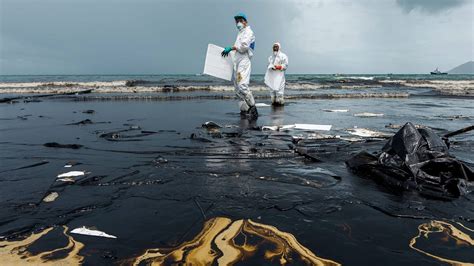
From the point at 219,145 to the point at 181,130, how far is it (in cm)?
190

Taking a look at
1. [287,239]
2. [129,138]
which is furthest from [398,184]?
[129,138]

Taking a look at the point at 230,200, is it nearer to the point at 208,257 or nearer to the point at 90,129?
the point at 208,257

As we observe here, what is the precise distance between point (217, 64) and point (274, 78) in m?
3.38

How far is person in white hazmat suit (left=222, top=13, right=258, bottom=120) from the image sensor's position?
961 cm

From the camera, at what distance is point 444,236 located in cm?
262

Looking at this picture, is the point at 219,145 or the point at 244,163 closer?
the point at 244,163

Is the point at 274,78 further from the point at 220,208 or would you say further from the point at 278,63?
the point at 220,208

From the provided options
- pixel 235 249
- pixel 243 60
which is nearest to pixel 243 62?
pixel 243 60

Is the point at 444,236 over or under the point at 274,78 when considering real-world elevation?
under

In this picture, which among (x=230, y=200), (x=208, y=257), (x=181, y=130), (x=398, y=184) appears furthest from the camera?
(x=181, y=130)

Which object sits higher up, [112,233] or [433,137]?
[433,137]

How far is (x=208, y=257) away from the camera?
7.69 feet

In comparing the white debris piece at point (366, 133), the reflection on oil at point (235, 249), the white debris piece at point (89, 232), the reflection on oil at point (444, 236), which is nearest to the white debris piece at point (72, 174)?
the white debris piece at point (89, 232)

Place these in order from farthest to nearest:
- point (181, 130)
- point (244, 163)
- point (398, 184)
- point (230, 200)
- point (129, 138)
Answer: point (181, 130) → point (129, 138) → point (244, 163) → point (398, 184) → point (230, 200)
